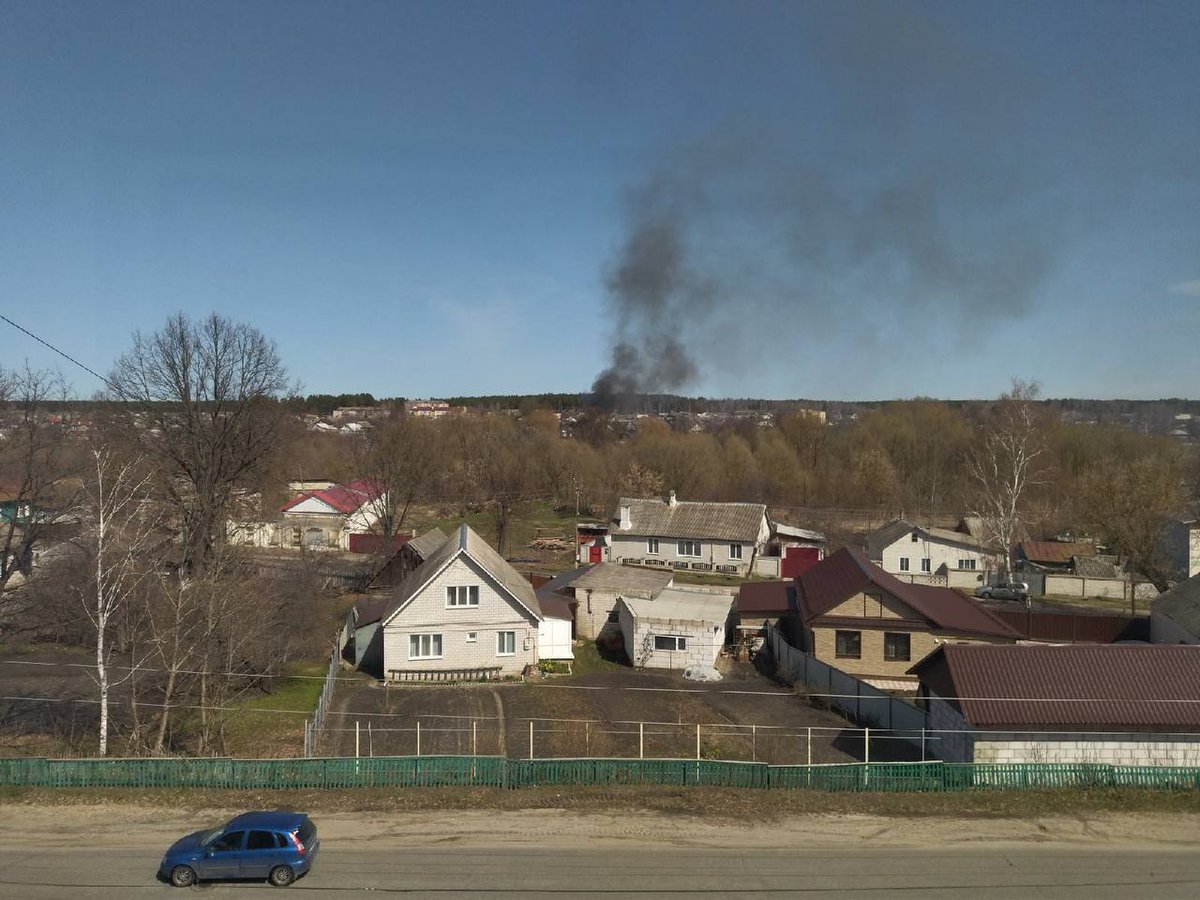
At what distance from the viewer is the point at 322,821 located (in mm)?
15273

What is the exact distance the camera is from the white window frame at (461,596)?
1083 inches

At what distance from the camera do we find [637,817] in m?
15.5

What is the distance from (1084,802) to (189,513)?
3021 cm

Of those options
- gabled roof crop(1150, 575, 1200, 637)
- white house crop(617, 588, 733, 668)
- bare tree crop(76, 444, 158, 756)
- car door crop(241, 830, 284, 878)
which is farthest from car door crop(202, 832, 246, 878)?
gabled roof crop(1150, 575, 1200, 637)

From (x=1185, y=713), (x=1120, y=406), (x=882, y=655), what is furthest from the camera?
(x=1120, y=406)

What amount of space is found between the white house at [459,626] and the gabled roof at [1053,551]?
3454 centimetres

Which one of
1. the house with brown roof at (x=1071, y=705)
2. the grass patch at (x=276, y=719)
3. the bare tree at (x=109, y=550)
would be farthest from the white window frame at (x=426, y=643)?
the house with brown roof at (x=1071, y=705)

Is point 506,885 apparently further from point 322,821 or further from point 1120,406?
point 1120,406

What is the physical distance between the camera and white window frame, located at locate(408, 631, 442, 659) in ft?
89.0

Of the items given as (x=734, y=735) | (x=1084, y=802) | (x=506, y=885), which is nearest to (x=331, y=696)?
(x=734, y=735)

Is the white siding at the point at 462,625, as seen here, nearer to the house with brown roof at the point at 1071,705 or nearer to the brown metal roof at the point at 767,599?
the brown metal roof at the point at 767,599

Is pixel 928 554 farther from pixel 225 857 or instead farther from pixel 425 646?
pixel 225 857

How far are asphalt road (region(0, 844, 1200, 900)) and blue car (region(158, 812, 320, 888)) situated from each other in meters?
0.23

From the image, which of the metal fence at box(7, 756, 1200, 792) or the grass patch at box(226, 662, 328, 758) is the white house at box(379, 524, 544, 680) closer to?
the grass patch at box(226, 662, 328, 758)
